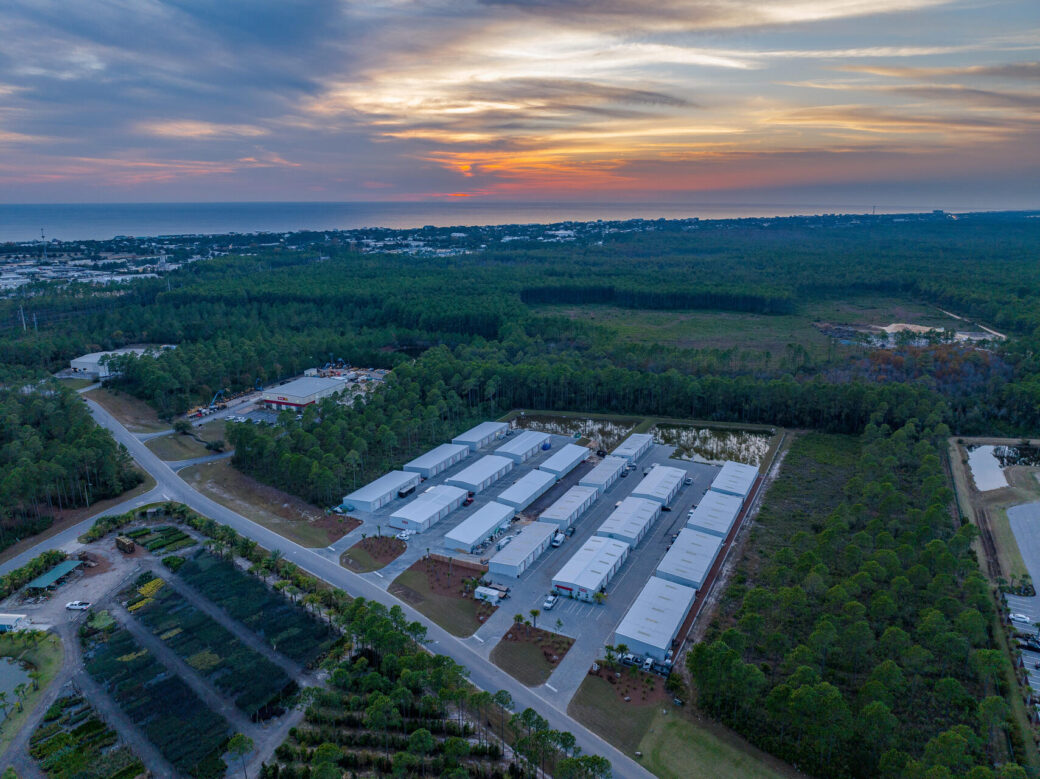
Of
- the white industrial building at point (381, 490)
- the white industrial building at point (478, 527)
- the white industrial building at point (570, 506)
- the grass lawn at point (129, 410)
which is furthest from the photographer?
the grass lawn at point (129, 410)

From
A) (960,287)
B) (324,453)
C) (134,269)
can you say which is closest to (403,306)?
(324,453)

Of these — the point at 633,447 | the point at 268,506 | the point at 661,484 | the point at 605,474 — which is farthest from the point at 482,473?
the point at 268,506

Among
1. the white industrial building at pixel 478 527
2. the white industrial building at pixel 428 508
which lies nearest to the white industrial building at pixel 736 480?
the white industrial building at pixel 478 527

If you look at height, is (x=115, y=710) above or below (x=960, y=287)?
below

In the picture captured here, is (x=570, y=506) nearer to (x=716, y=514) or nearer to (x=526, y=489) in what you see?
(x=526, y=489)

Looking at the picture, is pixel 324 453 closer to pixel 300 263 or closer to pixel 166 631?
pixel 166 631

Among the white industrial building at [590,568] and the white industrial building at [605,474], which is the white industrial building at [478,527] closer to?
the white industrial building at [590,568]
